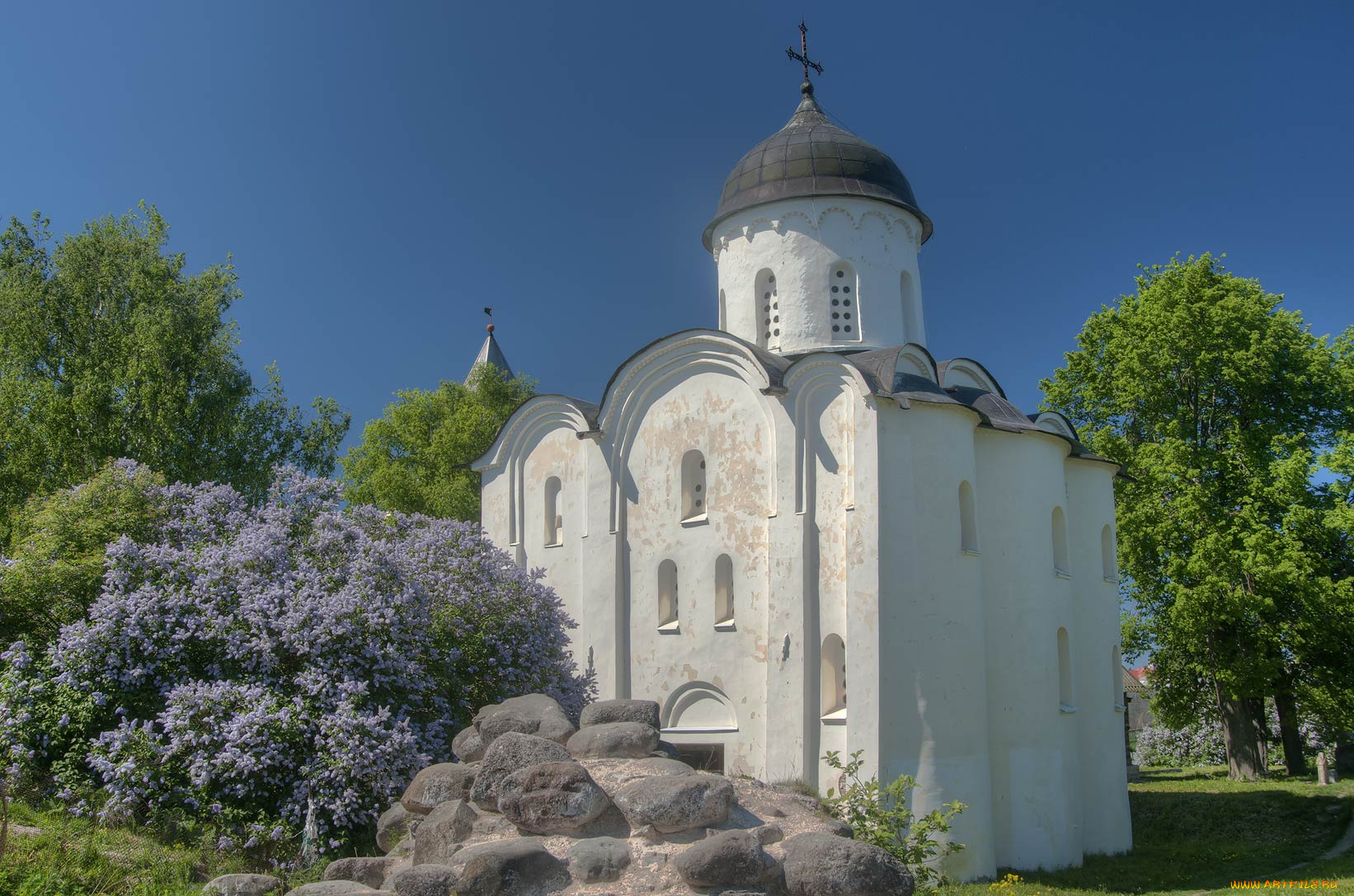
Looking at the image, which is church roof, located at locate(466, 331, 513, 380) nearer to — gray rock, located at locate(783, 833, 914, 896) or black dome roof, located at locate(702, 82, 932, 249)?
black dome roof, located at locate(702, 82, 932, 249)

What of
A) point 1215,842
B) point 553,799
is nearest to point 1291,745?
point 1215,842

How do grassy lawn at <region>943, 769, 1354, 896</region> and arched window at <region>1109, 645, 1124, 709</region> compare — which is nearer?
grassy lawn at <region>943, 769, 1354, 896</region>

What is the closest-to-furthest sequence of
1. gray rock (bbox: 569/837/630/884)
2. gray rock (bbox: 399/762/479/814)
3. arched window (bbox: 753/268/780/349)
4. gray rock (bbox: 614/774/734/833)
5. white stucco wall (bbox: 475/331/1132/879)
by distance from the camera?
1. gray rock (bbox: 569/837/630/884)
2. gray rock (bbox: 614/774/734/833)
3. gray rock (bbox: 399/762/479/814)
4. white stucco wall (bbox: 475/331/1132/879)
5. arched window (bbox: 753/268/780/349)

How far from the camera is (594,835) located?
7.95m

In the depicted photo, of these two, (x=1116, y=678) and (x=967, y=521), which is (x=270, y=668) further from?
(x=1116, y=678)

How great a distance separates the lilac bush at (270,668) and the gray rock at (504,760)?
6.03ft

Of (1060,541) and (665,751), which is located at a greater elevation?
(1060,541)

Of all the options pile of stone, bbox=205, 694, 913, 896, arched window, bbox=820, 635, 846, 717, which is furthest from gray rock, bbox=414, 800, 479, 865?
arched window, bbox=820, 635, 846, 717

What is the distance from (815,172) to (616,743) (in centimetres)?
1202

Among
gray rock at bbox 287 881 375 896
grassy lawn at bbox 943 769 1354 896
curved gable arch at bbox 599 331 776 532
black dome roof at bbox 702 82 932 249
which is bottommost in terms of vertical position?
grassy lawn at bbox 943 769 1354 896

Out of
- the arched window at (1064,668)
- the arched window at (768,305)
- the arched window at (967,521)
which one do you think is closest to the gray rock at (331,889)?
the arched window at (967,521)

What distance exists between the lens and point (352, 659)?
35.4 feet

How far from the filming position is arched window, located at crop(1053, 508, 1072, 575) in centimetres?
1689

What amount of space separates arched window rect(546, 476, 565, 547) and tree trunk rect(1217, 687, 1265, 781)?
1422cm
